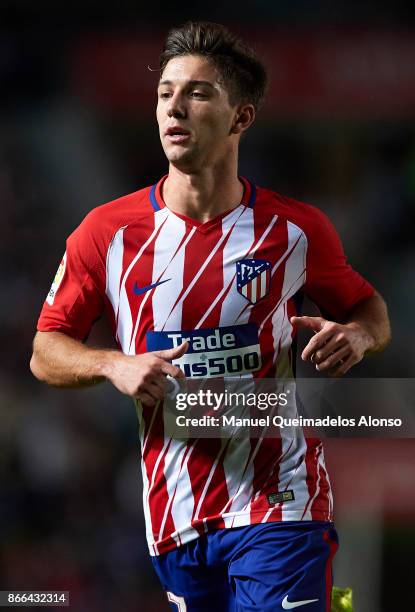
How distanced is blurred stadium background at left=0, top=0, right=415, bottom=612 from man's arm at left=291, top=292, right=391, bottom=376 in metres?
2.40

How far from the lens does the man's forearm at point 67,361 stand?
2.72 metres

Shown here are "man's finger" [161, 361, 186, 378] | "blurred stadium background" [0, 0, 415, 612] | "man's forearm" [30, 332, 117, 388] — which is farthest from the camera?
"blurred stadium background" [0, 0, 415, 612]

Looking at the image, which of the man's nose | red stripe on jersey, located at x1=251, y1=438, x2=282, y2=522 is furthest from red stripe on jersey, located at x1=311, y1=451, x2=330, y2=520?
the man's nose

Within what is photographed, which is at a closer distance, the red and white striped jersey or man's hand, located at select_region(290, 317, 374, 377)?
man's hand, located at select_region(290, 317, 374, 377)

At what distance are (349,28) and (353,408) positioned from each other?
3.44 metres

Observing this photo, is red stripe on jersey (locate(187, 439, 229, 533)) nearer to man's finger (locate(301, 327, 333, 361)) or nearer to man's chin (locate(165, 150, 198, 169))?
man's finger (locate(301, 327, 333, 361))

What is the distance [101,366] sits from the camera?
2.68m

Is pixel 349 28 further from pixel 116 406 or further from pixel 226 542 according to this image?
pixel 226 542

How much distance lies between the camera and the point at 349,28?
6.39m

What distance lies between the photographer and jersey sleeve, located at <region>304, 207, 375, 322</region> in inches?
118

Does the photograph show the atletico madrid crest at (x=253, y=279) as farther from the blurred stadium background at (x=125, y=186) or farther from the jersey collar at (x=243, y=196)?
the blurred stadium background at (x=125, y=186)

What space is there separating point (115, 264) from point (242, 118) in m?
0.62

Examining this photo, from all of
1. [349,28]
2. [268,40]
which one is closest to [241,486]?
[268,40]

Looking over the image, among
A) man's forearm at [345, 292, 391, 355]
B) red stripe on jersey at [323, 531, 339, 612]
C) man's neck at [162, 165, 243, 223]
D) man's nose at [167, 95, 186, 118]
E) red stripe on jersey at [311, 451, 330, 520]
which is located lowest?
red stripe on jersey at [323, 531, 339, 612]
